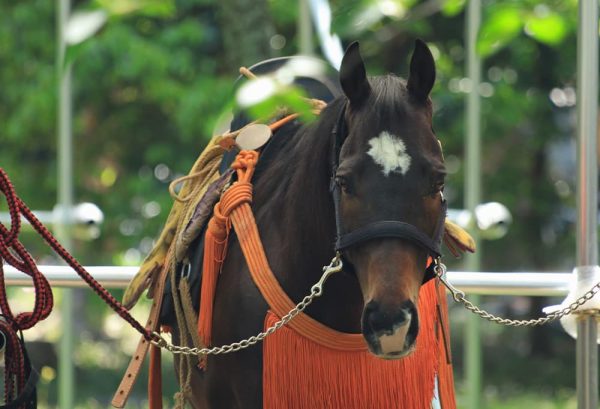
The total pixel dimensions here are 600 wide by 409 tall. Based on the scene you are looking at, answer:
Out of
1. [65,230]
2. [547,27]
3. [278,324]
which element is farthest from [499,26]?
[65,230]

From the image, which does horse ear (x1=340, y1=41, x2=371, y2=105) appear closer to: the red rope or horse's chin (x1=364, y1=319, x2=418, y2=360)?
horse's chin (x1=364, y1=319, x2=418, y2=360)

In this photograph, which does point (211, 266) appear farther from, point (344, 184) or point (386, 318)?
point (386, 318)

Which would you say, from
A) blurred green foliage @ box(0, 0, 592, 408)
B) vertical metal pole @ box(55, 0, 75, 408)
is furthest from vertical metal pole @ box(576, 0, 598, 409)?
blurred green foliage @ box(0, 0, 592, 408)

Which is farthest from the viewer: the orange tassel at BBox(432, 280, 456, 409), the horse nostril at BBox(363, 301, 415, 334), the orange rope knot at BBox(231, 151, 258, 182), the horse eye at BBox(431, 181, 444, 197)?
the orange rope knot at BBox(231, 151, 258, 182)

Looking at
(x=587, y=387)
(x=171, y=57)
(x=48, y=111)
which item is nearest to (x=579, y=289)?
(x=587, y=387)

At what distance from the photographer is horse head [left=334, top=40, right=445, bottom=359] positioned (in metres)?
2.97

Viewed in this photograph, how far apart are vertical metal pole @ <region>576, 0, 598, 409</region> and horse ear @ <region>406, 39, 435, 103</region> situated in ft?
3.08

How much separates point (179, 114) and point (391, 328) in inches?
343

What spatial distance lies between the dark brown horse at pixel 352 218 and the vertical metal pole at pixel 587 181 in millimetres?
921

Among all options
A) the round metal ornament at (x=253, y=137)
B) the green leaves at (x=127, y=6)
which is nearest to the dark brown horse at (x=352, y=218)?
the round metal ornament at (x=253, y=137)

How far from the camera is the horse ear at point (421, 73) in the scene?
10.6 feet

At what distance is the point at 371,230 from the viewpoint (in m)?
3.05

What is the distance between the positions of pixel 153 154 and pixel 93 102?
109cm

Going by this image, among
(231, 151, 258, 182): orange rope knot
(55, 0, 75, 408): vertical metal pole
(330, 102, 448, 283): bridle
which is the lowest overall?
(330, 102, 448, 283): bridle
